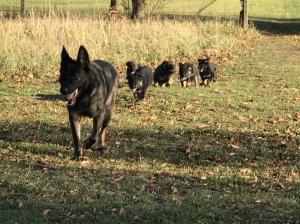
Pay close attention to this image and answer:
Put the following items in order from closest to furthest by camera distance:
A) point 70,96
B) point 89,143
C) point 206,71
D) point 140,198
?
point 140,198
point 70,96
point 89,143
point 206,71

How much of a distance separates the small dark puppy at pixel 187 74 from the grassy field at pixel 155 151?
1.44ft

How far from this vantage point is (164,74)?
48.0ft

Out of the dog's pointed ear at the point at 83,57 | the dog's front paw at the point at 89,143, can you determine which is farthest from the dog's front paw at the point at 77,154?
the dog's pointed ear at the point at 83,57

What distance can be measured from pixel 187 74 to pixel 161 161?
23.3 ft

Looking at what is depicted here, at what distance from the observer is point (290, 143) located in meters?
8.92

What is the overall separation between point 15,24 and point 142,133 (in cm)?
1133

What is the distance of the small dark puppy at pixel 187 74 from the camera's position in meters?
14.4

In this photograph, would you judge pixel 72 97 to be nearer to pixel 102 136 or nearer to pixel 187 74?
pixel 102 136

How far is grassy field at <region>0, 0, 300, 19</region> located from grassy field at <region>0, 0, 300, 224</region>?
3340 cm

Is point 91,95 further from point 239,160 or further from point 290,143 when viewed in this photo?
point 290,143

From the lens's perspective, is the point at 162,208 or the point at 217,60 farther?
the point at 217,60

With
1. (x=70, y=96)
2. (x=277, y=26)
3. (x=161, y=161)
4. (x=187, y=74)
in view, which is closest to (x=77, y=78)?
(x=70, y=96)

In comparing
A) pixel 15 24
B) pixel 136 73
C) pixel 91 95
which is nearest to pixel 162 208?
pixel 91 95

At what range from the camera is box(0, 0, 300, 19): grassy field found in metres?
51.1
